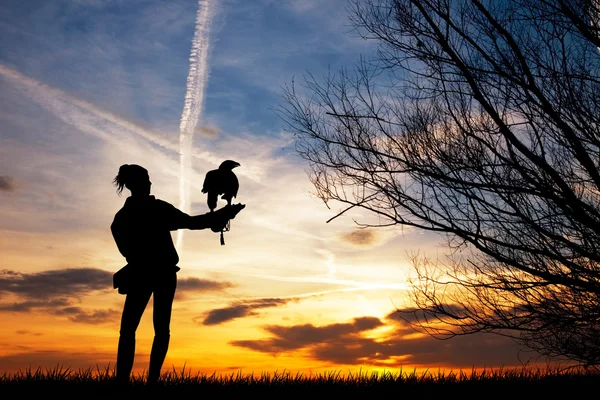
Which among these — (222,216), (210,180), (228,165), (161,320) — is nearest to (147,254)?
(161,320)

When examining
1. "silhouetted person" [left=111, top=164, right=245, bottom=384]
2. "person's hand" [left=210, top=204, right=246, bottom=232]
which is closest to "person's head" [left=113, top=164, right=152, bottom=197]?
"silhouetted person" [left=111, top=164, right=245, bottom=384]

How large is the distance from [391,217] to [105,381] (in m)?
4.22

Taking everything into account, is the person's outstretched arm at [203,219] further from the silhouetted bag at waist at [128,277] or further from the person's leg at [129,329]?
the person's leg at [129,329]

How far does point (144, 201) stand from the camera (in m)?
6.01

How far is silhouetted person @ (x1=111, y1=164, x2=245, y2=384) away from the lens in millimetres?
5797

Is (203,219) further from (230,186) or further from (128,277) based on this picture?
(128,277)

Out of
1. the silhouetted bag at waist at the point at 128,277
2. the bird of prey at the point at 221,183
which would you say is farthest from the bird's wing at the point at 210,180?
the silhouetted bag at waist at the point at 128,277

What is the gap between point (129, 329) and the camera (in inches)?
227

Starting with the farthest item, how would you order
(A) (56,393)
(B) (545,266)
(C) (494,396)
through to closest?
1. (B) (545,266)
2. (C) (494,396)
3. (A) (56,393)

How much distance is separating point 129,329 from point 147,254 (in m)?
0.75

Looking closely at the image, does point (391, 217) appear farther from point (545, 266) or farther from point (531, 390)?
point (531, 390)

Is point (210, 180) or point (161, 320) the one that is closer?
point (161, 320)

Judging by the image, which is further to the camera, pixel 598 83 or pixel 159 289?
pixel 598 83

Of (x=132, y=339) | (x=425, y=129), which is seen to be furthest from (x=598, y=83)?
(x=132, y=339)
